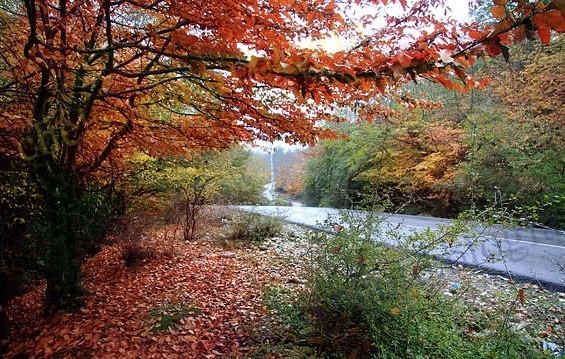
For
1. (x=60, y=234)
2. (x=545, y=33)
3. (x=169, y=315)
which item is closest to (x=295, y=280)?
(x=169, y=315)

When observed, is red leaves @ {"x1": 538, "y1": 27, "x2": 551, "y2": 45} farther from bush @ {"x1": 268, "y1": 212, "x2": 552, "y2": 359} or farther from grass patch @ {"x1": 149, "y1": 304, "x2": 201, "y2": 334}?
grass patch @ {"x1": 149, "y1": 304, "x2": 201, "y2": 334}

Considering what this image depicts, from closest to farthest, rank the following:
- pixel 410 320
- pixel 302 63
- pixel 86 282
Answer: pixel 302 63
pixel 410 320
pixel 86 282

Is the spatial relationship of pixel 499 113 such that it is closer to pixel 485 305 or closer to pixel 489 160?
pixel 489 160

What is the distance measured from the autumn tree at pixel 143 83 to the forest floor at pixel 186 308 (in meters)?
0.60

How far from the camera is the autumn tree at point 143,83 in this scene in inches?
103

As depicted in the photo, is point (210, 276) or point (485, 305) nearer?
point (485, 305)

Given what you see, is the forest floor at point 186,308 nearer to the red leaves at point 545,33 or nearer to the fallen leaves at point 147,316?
the fallen leaves at point 147,316

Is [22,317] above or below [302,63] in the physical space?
below

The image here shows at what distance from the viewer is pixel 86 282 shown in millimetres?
5020

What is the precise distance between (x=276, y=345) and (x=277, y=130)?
2.44 m

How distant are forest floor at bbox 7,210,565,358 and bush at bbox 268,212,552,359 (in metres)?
0.26

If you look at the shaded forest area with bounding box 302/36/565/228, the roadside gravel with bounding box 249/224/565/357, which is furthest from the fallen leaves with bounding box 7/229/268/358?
the shaded forest area with bounding box 302/36/565/228

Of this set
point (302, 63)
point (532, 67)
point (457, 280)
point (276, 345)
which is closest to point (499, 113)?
point (532, 67)

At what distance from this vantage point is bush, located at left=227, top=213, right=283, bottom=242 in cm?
833
